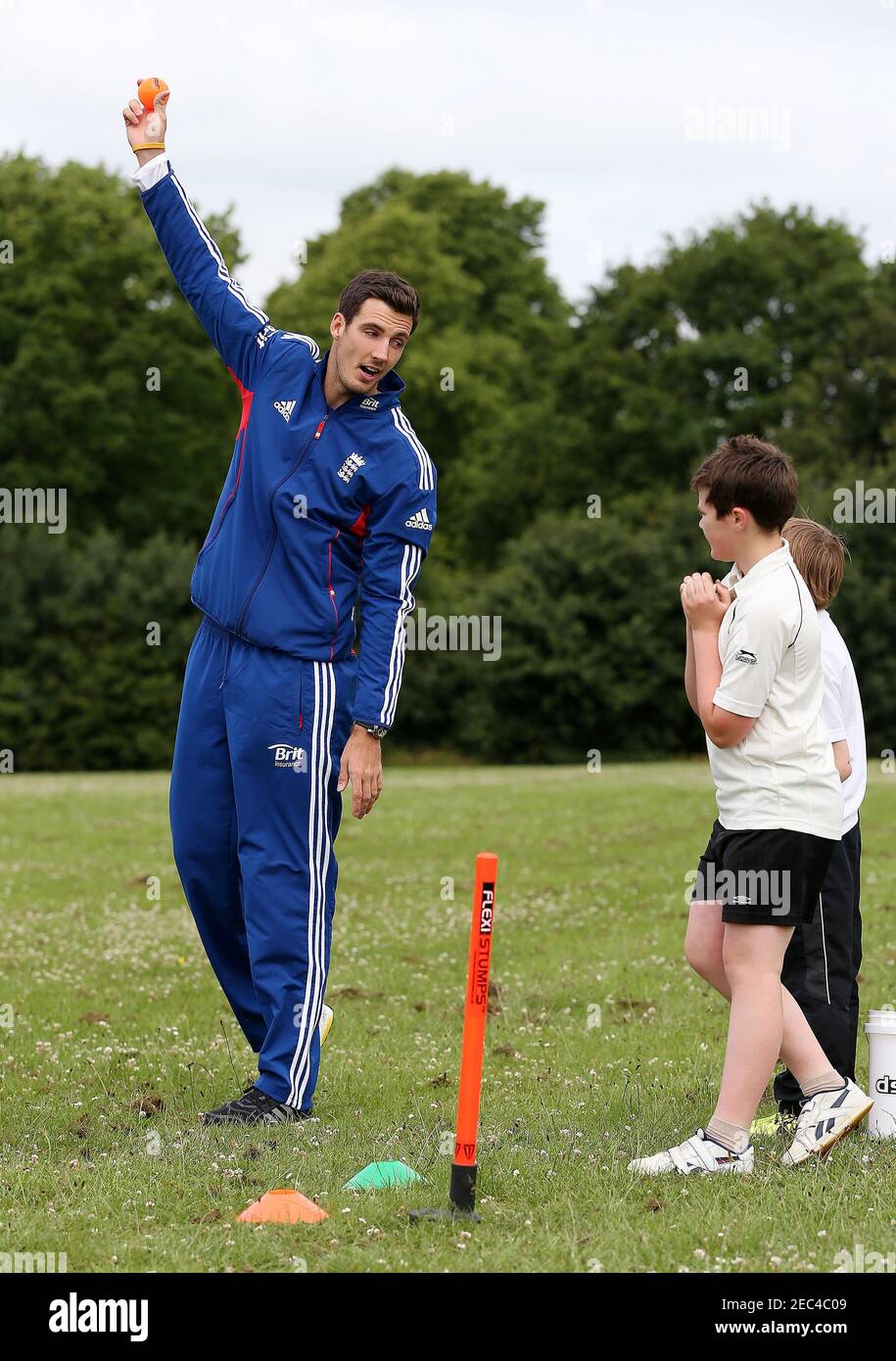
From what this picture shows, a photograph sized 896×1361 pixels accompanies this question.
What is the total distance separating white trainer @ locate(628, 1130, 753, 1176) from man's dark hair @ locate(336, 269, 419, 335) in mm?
3035

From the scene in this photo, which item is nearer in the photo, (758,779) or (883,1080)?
(758,779)

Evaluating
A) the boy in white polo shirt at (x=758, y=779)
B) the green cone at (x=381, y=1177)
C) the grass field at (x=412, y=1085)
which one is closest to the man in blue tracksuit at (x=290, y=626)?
the grass field at (x=412, y=1085)

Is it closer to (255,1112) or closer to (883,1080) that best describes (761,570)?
(883,1080)

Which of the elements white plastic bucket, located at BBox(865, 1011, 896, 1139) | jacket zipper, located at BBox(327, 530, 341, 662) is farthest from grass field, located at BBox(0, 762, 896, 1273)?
jacket zipper, located at BBox(327, 530, 341, 662)

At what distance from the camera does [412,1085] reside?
6.29 m

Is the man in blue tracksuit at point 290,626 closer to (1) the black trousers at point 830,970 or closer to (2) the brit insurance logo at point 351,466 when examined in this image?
(2) the brit insurance logo at point 351,466

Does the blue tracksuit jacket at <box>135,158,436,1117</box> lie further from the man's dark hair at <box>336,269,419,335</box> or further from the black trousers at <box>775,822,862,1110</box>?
the black trousers at <box>775,822,862,1110</box>

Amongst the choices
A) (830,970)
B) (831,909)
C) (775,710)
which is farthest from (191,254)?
(830,970)

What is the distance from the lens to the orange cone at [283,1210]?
421cm

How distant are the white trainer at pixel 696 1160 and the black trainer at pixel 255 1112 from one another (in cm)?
136

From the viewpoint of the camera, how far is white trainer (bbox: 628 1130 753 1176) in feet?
15.4

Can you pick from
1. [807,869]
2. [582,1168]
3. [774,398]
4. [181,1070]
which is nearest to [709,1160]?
[582,1168]

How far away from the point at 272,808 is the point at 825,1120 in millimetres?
2201
